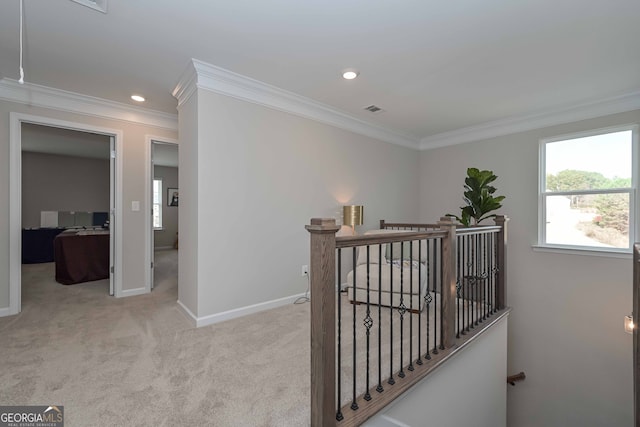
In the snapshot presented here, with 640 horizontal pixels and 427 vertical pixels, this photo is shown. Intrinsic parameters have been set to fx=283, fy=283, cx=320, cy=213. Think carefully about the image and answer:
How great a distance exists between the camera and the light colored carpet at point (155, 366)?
149cm

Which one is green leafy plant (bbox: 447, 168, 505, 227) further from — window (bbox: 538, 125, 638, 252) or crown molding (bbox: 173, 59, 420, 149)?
crown molding (bbox: 173, 59, 420, 149)

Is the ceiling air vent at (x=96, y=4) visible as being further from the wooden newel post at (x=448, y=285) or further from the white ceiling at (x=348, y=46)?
the wooden newel post at (x=448, y=285)

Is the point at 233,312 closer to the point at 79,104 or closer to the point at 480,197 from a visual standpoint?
the point at 79,104

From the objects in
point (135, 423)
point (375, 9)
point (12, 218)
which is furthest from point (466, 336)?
point (12, 218)

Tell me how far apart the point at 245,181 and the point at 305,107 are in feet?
3.91

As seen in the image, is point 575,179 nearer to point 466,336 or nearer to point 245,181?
point 466,336

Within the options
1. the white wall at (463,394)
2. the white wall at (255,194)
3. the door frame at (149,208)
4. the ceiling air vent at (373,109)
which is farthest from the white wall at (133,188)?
the white wall at (463,394)

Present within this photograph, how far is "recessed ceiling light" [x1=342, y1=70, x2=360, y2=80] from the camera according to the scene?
2.65 meters

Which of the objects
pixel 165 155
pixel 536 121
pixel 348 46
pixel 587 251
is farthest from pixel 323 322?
pixel 165 155

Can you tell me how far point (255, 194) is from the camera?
2.91 m

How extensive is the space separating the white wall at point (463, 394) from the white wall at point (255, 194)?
171 centimetres

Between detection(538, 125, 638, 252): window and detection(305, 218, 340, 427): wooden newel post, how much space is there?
3.71 m

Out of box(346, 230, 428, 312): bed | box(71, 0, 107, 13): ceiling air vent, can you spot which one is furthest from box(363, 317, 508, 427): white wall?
box(71, 0, 107, 13): ceiling air vent

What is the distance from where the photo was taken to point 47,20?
1927 mm
